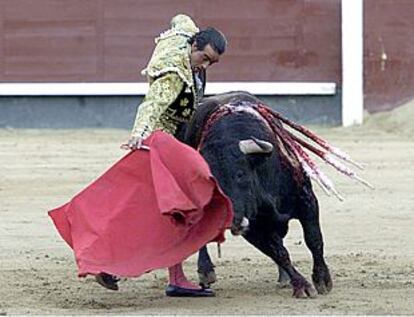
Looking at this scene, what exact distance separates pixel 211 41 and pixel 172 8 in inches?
311

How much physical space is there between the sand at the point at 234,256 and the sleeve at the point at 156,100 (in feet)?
2.03

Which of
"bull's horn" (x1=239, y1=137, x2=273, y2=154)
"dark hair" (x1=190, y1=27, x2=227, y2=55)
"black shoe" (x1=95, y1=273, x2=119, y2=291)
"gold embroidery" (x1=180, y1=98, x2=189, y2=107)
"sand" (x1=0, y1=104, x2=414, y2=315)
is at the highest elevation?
"dark hair" (x1=190, y1=27, x2=227, y2=55)

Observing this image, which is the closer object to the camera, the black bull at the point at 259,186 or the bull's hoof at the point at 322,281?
the black bull at the point at 259,186

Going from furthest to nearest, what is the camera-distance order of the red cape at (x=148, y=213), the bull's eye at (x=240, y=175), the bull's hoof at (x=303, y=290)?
the bull's hoof at (x=303, y=290) → the bull's eye at (x=240, y=175) → the red cape at (x=148, y=213)

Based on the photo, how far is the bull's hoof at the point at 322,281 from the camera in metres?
5.26

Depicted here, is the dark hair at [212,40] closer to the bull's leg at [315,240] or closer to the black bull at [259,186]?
the black bull at [259,186]

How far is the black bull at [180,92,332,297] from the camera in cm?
503

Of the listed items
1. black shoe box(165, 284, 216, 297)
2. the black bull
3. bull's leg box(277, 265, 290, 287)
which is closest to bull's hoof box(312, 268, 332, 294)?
the black bull

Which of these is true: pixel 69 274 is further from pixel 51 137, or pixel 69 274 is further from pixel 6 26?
pixel 6 26

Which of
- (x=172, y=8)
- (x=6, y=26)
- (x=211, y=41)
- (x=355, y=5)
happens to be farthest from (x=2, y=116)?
(x=211, y=41)

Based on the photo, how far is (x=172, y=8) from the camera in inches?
504

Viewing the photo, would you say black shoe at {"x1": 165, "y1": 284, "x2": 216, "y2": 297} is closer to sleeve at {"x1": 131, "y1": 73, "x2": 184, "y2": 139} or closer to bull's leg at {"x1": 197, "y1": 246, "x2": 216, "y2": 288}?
bull's leg at {"x1": 197, "y1": 246, "x2": 216, "y2": 288}

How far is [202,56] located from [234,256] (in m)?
1.50

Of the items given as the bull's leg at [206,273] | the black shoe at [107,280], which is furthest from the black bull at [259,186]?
the black shoe at [107,280]
